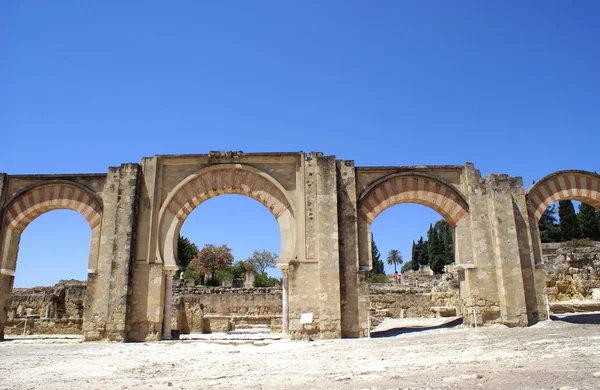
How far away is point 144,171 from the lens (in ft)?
33.5

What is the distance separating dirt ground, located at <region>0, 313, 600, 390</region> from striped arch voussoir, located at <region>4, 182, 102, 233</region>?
2.95 m

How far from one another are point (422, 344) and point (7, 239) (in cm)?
923

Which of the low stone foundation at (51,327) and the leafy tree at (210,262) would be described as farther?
the leafy tree at (210,262)

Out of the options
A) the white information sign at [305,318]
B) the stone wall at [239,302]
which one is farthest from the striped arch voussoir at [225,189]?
the stone wall at [239,302]

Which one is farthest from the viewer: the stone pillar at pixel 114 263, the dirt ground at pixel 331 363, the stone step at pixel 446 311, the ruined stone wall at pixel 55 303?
the ruined stone wall at pixel 55 303

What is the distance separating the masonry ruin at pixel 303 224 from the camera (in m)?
9.37

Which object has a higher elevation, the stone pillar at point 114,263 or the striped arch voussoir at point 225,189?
the striped arch voussoir at point 225,189

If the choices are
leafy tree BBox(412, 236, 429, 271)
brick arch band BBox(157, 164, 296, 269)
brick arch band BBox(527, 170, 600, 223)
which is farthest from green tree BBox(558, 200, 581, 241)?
brick arch band BBox(157, 164, 296, 269)

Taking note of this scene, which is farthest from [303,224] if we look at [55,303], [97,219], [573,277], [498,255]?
[55,303]

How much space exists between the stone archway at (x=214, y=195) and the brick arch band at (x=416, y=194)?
1919mm

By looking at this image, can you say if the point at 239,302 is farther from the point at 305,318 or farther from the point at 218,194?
the point at 305,318

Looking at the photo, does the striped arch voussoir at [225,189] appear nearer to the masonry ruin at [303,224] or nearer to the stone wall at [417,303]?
the masonry ruin at [303,224]

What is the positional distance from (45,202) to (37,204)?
0.19 m

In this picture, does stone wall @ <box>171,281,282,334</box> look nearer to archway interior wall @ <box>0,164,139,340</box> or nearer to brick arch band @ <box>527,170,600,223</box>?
archway interior wall @ <box>0,164,139,340</box>
